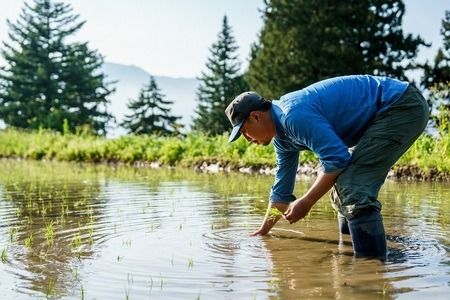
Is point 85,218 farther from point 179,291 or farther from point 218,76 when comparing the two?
point 218,76

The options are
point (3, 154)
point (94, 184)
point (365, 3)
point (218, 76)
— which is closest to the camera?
point (94, 184)

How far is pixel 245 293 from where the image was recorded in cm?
343

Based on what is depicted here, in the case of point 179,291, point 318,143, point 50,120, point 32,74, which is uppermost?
point 32,74

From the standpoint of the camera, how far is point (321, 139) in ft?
12.5

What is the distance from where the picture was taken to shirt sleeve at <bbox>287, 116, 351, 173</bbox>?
12.5 feet

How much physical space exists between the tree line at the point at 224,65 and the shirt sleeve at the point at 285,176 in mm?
15093

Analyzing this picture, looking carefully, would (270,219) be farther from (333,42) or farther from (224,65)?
(224,65)

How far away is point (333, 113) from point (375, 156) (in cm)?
40

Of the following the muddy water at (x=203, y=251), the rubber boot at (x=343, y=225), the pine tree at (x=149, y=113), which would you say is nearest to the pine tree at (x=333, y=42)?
the pine tree at (x=149, y=113)

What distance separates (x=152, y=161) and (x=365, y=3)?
1749cm

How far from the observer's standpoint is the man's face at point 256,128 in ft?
13.3

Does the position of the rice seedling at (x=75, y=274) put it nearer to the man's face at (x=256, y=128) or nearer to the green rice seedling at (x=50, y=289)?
the green rice seedling at (x=50, y=289)

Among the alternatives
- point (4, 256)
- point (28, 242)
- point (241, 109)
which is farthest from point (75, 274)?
point (241, 109)

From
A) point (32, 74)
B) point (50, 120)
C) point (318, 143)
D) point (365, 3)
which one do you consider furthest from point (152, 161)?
point (32, 74)
